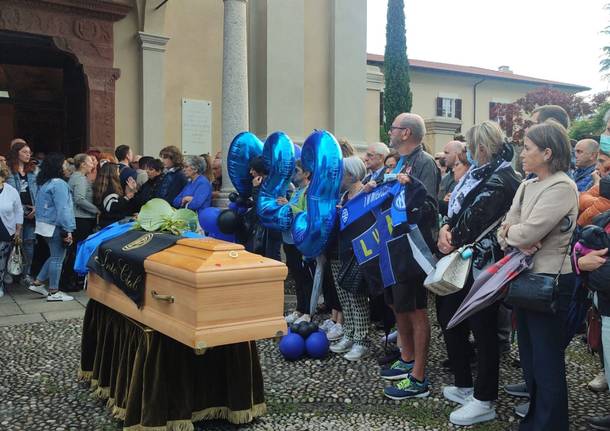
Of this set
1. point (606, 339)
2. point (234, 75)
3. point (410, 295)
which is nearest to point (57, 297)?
point (234, 75)

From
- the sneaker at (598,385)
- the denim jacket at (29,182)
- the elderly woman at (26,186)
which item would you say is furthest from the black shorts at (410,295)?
the denim jacket at (29,182)

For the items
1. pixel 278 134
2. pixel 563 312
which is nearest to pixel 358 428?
pixel 563 312

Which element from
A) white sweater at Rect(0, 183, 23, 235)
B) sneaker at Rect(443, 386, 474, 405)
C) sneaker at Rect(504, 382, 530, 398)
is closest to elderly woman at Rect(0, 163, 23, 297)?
white sweater at Rect(0, 183, 23, 235)

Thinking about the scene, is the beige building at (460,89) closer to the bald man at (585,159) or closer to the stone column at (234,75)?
the stone column at (234,75)

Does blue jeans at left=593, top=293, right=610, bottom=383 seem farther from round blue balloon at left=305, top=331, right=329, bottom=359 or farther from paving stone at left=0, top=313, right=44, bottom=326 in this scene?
paving stone at left=0, top=313, right=44, bottom=326

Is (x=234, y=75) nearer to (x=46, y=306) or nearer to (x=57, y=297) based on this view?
(x=57, y=297)

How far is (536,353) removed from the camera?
10.4ft

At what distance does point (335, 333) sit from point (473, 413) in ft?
6.59

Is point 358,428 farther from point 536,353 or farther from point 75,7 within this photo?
point 75,7

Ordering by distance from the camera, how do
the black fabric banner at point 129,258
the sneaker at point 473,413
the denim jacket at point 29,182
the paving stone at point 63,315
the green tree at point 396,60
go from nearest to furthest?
the black fabric banner at point 129,258 → the sneaker at point 473,413 → the paving stone at point 63,315 → the denim jacket at point 29,182 → the green tree at point 396,60

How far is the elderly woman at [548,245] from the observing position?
10.0 feet

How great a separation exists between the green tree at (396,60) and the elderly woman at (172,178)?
2055cm

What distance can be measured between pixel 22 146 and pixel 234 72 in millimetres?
2979

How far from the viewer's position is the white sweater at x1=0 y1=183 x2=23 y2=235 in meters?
6.87
